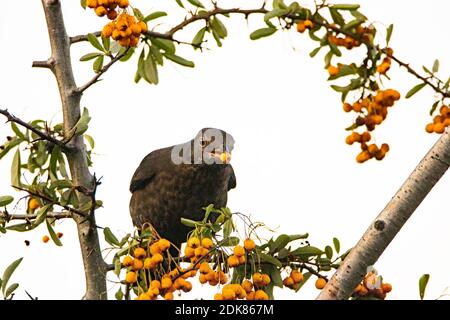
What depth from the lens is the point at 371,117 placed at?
349 centimetres

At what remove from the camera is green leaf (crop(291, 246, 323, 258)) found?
12.7 ft

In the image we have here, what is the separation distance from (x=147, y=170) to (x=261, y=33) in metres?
2.21

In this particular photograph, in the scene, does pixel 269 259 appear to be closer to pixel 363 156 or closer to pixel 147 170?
pixel 363 156

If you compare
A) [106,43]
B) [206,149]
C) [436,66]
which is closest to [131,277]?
[106,43]

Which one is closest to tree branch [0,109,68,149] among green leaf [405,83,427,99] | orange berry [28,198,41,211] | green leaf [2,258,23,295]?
orange berry [28,198,41,211]

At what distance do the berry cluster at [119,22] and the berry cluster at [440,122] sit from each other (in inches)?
49.9

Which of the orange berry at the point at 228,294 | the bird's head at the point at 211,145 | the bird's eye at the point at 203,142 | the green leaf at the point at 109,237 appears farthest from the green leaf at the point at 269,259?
the bird's eye at the point at 203,142

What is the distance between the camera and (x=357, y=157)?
3.57 m

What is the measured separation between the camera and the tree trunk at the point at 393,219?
3.23 m

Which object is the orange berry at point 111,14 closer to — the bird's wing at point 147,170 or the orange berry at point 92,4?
the orange berry at point 92,4

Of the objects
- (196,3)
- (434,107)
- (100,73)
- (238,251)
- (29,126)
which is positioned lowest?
(238,251)

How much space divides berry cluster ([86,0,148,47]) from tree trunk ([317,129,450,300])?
130cm
